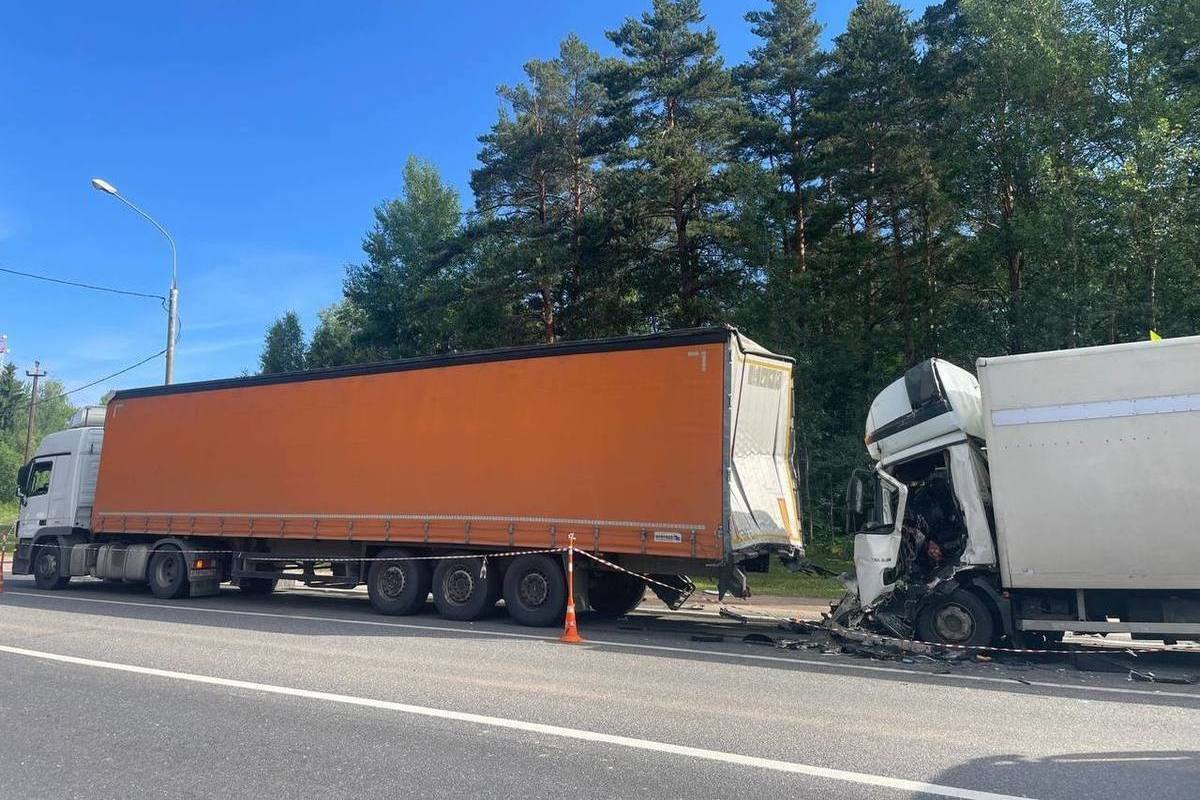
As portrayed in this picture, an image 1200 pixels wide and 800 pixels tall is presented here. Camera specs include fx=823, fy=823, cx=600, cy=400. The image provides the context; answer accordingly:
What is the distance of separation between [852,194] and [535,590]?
67.2 feet

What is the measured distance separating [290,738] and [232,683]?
6.80 feet

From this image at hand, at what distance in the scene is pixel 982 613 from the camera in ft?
29.6

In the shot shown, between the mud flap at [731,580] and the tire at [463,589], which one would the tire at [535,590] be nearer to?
the tire at [463,589]

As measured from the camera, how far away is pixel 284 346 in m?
59.8

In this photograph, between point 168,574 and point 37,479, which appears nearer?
point 168,574

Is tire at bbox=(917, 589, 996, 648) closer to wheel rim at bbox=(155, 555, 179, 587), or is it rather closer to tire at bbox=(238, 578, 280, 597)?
tire at bbox=(238, 578, 280, 597)

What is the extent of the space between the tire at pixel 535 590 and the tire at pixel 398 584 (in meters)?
1.60

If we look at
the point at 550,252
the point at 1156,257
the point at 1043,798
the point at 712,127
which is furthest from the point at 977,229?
the point at 1043,798

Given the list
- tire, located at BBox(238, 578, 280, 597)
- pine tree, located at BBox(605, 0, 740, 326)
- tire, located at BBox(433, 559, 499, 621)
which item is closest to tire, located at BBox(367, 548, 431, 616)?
tire, located at BBox(433, 559, 499, 621)

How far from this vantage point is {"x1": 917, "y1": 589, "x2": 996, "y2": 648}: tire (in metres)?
9.01

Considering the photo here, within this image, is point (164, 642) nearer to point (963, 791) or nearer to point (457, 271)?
point (963, 791)

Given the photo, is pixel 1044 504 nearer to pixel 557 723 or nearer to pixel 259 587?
pixel 557 723

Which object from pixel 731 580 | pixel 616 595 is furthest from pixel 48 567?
pixel 731 580

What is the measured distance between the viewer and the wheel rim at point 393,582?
12.4 metres
